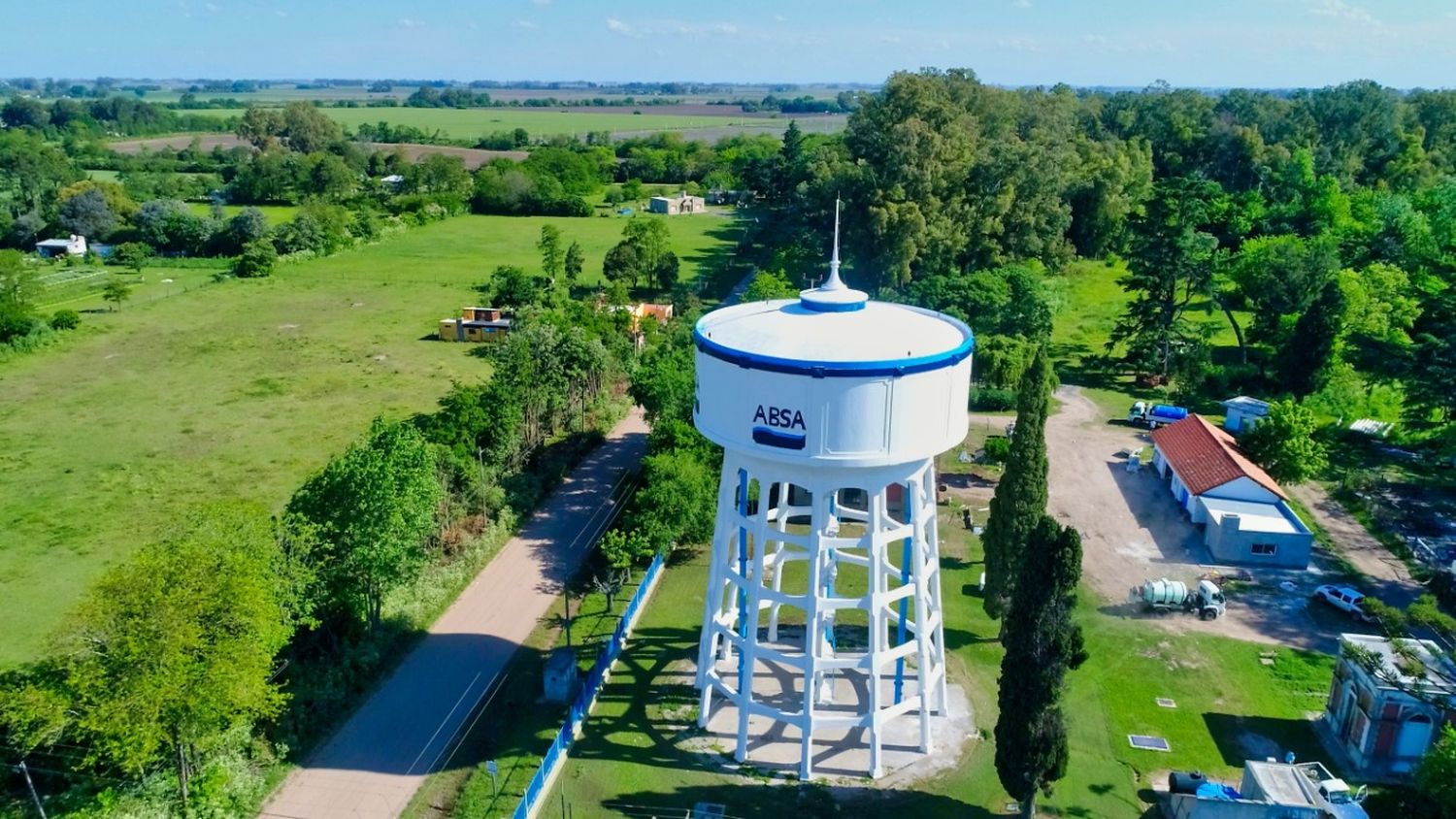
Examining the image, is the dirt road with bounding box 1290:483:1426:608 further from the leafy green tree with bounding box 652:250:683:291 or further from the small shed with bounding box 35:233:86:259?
the small shed with bounding box 35:233:86:259

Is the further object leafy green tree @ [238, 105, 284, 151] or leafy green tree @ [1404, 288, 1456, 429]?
leafy green tree @ [238, 105, 284, 151]

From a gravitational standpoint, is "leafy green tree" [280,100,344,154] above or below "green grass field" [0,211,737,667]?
above

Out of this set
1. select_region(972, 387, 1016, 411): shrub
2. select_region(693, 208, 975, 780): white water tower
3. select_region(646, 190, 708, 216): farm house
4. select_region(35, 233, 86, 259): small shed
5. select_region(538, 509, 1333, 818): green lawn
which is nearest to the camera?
select_region(693, 208, 975, 780): white water tower

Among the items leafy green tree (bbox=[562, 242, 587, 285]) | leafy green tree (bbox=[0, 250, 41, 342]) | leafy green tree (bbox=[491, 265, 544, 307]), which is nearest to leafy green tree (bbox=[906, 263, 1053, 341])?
leafy green tree (bbox=[491, 265, 544, 307])

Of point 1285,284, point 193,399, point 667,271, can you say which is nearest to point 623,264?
point 667,271

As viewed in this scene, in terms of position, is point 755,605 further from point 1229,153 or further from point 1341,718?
point 1229,153

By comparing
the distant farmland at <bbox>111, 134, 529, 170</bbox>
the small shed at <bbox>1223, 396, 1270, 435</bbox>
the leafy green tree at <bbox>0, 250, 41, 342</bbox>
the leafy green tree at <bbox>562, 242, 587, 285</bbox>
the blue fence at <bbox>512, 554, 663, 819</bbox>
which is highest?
the distant farmland at <bbox>111, 134, 529, 170</bbox>
